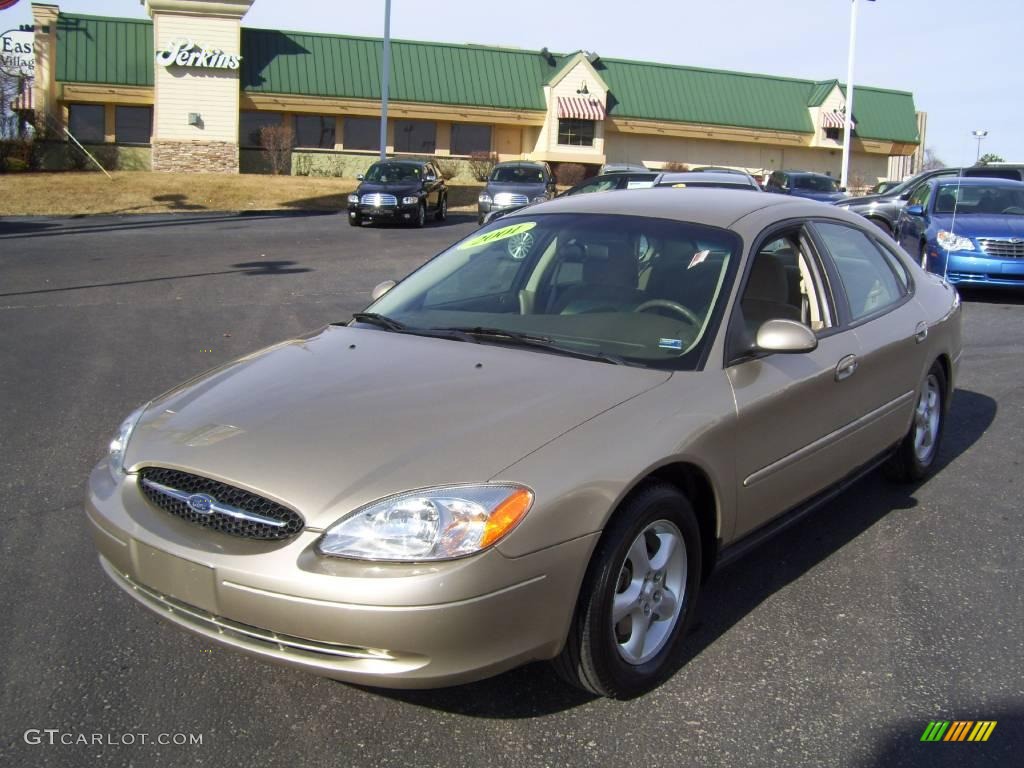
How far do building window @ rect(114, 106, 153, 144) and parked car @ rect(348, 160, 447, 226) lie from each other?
1846cm

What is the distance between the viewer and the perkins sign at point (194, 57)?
119 feet

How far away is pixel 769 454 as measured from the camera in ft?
12.6

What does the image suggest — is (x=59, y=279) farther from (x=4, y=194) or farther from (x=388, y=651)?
(x=4, y=194)

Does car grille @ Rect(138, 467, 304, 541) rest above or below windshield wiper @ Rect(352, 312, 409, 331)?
below

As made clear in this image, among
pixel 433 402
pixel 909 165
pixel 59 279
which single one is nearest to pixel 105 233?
pixel 59 279

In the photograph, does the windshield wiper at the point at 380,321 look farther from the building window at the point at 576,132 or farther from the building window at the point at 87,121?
the building window at the point at 576,132

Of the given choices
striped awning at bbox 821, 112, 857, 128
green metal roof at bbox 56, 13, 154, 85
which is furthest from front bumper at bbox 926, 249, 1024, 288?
striped awning at bbox 821, 112, 857, 128

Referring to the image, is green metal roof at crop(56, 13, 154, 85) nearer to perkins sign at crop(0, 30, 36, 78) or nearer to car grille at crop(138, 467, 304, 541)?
perkins sign at crop(0, 30, 36, 78)

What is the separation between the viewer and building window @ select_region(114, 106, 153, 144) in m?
38.5

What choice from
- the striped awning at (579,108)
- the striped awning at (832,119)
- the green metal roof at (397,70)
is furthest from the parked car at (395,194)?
the striped awning at (832,119)

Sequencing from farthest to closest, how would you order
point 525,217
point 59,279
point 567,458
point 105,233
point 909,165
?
point 909,165
point 105,233
point 59,279
point 525,217
point 567,458

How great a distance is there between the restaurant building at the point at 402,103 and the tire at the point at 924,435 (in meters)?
35.2

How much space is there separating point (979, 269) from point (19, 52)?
3500 centimetres

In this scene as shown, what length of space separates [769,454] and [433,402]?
1.34m
